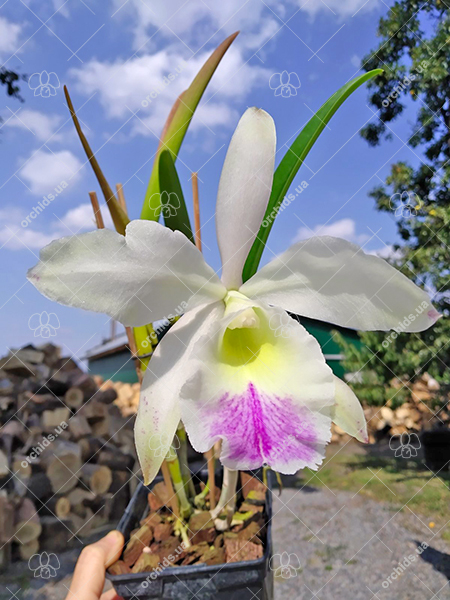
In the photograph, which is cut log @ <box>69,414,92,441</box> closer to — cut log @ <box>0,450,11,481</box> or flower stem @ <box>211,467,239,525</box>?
cut log @ <box>0,450,11,481</box>

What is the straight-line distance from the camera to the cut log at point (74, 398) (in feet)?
8.54

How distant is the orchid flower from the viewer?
0.58m

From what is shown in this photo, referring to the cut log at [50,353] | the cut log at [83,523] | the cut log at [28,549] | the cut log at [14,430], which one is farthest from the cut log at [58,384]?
the cut log at [28,549]

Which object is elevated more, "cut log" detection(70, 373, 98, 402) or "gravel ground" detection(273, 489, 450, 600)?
"cut log" detection(70, 373, 98, 402)

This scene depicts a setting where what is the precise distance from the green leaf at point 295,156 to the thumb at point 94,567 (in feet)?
2.13

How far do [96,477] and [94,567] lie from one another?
1.73 meters

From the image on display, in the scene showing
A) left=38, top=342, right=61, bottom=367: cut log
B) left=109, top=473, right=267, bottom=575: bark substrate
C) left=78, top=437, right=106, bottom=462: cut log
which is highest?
left=38, top=342, right=61, bottom=367: cut log

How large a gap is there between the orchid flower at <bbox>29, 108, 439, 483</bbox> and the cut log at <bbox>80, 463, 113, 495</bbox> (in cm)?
208

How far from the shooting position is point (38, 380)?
2631 mm

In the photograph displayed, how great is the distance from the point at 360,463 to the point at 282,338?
3.46m

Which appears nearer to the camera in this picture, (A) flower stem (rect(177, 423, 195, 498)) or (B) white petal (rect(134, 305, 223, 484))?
(B) white petal (rect(134, 305, 223, 484))

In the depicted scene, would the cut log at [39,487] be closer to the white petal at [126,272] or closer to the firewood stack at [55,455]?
the firewood stack at [55,455]

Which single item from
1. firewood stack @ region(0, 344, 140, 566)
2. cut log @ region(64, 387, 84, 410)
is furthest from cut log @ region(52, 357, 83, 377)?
cut log @ region(64, 387, 84, 410)

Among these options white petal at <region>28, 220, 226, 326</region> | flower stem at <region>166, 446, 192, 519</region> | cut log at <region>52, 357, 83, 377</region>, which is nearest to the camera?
white petal at <region>28, 220, 226, 326</region>
